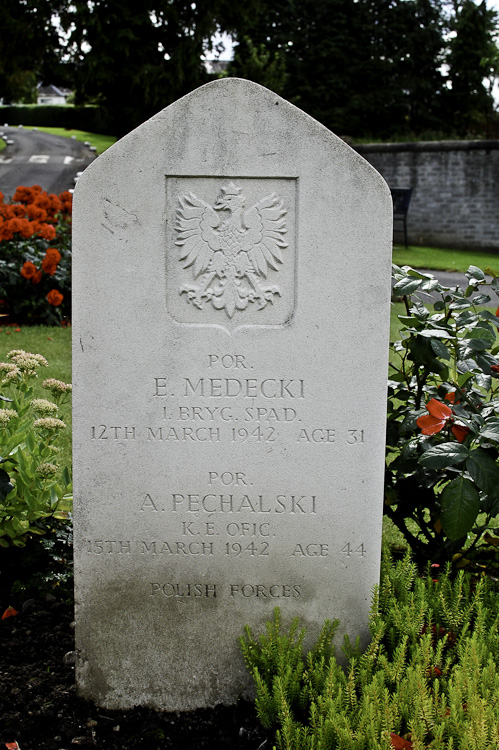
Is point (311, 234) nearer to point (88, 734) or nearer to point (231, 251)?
point (231, 251)

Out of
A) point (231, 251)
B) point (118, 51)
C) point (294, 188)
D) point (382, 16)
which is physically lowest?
point (231, 251)

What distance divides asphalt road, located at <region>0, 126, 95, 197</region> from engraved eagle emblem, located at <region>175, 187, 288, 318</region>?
64.4 feet

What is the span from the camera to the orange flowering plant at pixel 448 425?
257 centimetres

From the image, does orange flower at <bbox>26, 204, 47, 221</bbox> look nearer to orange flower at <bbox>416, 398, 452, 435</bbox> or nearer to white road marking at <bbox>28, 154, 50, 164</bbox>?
orange flower at <bbox>416, 398, 452, 435</bbox>

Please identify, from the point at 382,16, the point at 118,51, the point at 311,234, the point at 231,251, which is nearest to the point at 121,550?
the point at 231,251

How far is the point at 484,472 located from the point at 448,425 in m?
0.27

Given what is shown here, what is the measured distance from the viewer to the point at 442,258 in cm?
1585

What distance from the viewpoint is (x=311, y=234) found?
2479mm

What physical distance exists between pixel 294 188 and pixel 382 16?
29.4 metres

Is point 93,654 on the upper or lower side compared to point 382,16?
lower

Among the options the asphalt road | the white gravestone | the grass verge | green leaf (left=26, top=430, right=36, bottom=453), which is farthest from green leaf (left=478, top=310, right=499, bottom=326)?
the asphalt road

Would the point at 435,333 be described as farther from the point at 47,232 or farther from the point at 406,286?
the point at 47,232

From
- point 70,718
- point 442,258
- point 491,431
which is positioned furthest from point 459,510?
point 442,258

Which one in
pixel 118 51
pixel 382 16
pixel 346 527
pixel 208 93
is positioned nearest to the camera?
pixel 208 93
